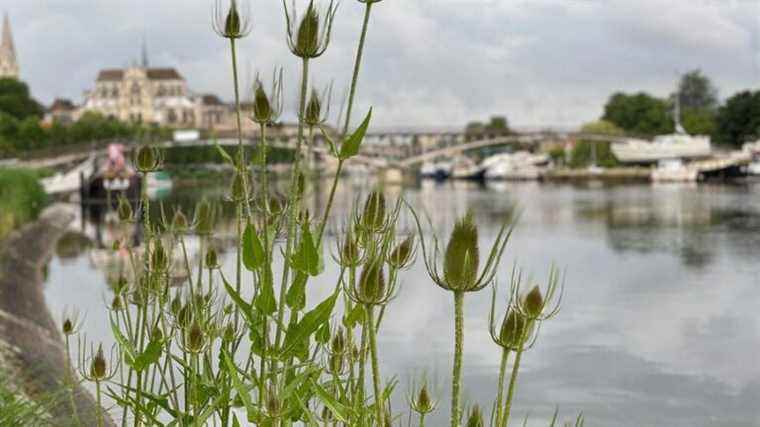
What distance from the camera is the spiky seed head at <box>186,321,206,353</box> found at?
312 centimetres

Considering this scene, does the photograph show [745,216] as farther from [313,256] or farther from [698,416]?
[313,256]

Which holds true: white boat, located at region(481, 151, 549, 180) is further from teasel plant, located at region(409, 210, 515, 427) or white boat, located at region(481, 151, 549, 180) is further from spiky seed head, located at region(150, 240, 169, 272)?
teasel plant, located at region(409, 210, 515, 427)

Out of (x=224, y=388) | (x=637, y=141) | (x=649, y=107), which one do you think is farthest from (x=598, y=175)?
(x=224, y=388)

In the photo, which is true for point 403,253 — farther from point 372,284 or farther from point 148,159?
point 148,159

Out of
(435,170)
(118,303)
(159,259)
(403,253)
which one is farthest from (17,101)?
(403,253)

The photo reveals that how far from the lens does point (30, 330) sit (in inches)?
482

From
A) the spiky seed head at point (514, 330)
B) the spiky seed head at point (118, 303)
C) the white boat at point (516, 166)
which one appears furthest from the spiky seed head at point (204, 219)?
the white boat at point (516, 166)

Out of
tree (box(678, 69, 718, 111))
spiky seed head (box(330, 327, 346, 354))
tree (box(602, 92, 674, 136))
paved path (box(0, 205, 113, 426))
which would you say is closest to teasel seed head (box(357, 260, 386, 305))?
spiky seed head (box(330, 327, 346, 354))

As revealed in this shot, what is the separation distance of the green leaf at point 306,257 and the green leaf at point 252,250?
0.15 metres

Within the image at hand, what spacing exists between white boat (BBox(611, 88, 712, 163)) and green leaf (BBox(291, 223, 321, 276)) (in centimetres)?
9850

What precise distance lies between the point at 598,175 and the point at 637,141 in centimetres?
605

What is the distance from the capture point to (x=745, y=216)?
4066 centimetres

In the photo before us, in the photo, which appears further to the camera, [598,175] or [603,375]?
[598,175]

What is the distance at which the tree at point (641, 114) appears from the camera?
113600 mm
